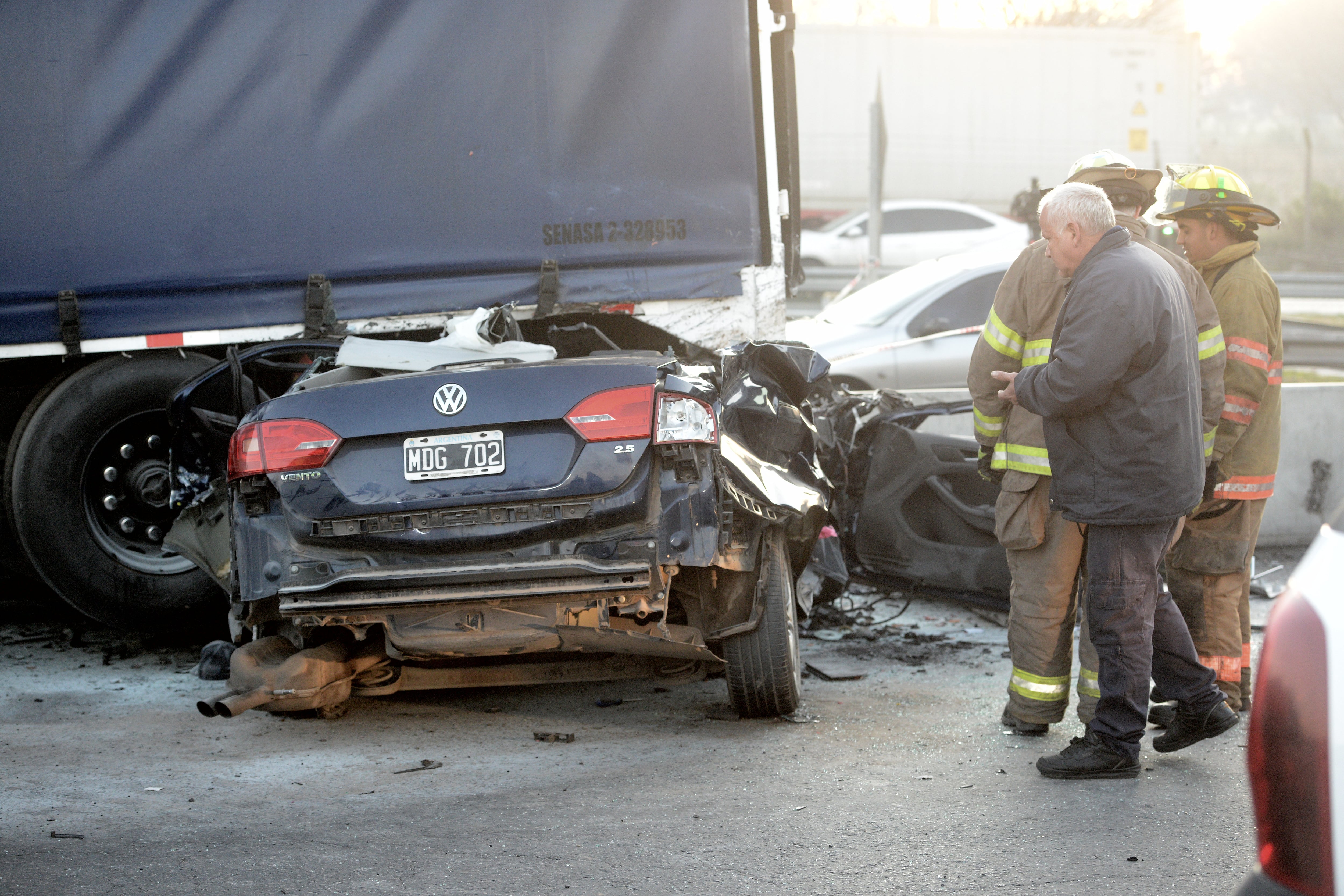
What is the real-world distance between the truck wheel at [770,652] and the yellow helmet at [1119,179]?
1567mm

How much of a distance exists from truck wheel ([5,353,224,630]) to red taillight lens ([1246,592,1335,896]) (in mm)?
4647

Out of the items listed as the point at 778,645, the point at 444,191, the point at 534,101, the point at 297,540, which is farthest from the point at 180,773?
the point at 534,101

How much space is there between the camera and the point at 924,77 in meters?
21.4

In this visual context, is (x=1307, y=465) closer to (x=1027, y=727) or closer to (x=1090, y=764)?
(x=1027, y=727)

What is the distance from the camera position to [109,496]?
559 cm

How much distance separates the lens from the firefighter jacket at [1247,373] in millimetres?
4543

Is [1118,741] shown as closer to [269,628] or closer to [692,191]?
[269,628]

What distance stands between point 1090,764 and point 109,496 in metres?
4.03

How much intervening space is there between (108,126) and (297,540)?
252 cm

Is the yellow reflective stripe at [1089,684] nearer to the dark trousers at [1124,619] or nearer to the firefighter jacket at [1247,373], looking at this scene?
the dark trousers at [1124,619]

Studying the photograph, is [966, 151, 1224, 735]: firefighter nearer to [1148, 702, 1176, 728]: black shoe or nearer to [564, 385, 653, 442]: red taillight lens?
[1148, 702, 1176, 728]: black shoe

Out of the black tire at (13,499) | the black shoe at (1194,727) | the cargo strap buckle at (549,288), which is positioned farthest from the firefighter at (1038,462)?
the black tire at (13,499)

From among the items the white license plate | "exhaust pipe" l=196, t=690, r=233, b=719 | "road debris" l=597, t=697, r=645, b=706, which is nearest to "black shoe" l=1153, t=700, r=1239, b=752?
"road debris" l=597, t=697, r=645, b=706

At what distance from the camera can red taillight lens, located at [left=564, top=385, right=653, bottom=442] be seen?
3.84 meters
